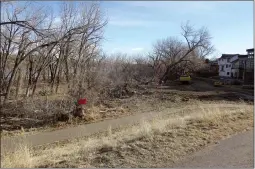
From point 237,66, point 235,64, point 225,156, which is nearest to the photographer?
point 225,156

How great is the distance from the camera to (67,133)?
42.2ft

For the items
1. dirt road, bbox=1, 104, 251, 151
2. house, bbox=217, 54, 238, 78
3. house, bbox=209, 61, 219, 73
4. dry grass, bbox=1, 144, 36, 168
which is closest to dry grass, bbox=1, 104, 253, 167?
dry grass, bbox=1, 144, 36, 168

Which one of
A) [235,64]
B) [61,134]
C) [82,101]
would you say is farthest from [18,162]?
[235,64]

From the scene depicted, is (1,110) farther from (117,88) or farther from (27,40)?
(117,88)

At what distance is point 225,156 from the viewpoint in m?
7.07

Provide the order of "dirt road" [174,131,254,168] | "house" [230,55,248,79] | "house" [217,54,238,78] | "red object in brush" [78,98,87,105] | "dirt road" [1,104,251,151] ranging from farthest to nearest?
"house" [217,54,238,78]
"house" [230,55,248,79]
"red object in brush" [78,98,87,105]
"dirt road" [1,104,251,151]
"dirt road" [174,131,254,168]

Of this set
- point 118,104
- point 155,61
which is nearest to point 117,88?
point 118,104

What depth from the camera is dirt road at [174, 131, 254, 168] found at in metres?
6.41

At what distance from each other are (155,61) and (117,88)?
26.6 metres

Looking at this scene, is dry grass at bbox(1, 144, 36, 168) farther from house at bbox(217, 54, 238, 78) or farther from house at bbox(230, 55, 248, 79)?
house at bbox(217, 54, 238, 78)

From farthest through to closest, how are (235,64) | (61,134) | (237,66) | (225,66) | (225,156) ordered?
(225,66)
(235,64)
(237,66)
(61,134)
(225,156)

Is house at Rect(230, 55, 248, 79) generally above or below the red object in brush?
above

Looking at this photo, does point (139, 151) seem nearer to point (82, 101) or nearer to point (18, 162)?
point (18, 162)

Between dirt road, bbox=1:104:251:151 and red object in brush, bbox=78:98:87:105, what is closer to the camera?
dirt road, bbox=1:104:251:151
